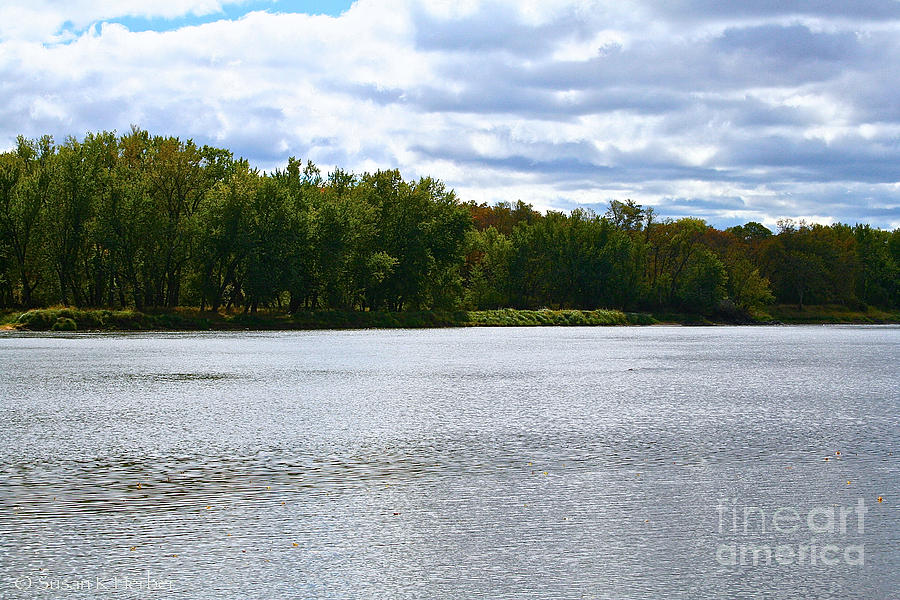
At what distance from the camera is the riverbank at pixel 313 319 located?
64125mm

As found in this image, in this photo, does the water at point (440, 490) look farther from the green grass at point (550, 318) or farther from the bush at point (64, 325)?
the green grass at point (550, 318)

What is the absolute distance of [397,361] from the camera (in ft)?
113

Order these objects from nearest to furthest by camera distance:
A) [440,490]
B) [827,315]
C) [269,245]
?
[440,490] → [269,245] → [827,315]

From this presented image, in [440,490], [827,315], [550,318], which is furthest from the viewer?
[827,315]

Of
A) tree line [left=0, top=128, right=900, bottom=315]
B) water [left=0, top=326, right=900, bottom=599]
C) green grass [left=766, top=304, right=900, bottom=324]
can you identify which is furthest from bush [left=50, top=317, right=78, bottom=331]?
green grass [left=766, top=304, right=900, bottom=324]

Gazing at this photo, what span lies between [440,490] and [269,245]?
218 ft

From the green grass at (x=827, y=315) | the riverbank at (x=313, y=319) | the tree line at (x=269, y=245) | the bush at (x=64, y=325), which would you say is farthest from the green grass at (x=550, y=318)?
the bush at (x=64, y=325)

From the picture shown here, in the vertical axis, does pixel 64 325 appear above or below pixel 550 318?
below

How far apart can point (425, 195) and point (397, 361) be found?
189ft

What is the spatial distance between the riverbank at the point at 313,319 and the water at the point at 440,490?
142 ft

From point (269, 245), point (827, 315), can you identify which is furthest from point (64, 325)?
point (827, 315)

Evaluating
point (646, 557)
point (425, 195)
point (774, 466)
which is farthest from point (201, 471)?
point (425, 195)

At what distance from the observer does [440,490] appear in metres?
10.6

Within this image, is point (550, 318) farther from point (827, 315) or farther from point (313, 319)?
point (827, 315)
